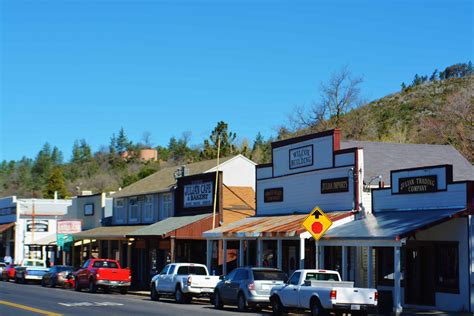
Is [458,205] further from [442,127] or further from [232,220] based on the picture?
[442,127]

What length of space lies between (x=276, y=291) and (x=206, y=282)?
7.09m

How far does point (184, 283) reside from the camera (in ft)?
103

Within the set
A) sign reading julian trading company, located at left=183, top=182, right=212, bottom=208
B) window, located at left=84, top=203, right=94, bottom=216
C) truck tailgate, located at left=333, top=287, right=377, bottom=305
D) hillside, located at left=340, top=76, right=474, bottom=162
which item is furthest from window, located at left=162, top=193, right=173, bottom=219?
hillside, located at left=340, top=76, right=474, bottom=162

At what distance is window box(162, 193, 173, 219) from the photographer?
154ft

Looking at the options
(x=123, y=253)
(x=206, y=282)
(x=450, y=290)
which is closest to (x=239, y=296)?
(x=206, y=282)

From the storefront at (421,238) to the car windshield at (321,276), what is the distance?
1.66 meters

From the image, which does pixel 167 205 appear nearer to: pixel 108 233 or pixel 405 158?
pixel 108 233

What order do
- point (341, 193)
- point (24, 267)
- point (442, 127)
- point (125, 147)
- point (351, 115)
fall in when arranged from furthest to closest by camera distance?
point (125, 147) → point (351, 115) → point (442, 127) → point (24, 267) → point (341, 193)

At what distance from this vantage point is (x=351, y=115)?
77.1m

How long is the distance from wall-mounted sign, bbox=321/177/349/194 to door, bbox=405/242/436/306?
4116 millimetres

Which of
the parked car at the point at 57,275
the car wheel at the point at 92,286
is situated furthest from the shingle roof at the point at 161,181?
the car wheel at the point at 92,286

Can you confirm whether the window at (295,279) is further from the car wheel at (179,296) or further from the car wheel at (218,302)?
the car wheel at (179,296)

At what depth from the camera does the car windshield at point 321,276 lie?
78.7ft

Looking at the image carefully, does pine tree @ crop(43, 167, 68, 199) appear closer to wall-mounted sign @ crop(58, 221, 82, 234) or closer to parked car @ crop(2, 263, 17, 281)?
wall-mounted sign @ crop(58, 221, 82, 234)
